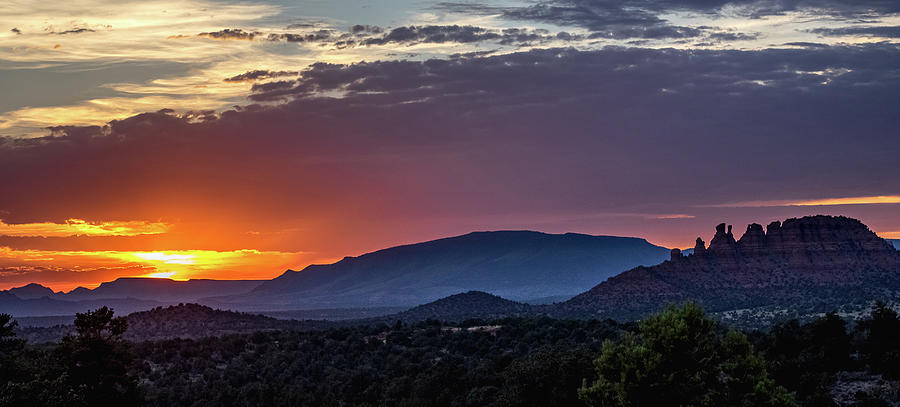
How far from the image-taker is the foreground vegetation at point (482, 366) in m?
42.5

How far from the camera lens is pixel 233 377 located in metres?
79.1

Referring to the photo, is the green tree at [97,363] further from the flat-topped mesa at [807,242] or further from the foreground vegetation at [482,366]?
the flat-topped mesa at [807,242]

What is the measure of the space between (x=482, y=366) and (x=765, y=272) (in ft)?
352

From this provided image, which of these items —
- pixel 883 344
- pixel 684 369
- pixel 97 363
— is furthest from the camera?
pixel 883 344

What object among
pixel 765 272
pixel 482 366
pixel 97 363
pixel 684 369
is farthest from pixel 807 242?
pixel 97 363

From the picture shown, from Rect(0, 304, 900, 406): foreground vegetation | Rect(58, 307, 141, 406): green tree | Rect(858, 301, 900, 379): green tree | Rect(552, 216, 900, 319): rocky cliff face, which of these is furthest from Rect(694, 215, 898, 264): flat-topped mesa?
Rect(58, 307, 141, 406): green tree

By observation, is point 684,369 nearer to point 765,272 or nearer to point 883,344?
point 883,344

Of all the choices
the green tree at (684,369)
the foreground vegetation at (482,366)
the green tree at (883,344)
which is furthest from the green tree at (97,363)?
the green tree at (883,344)

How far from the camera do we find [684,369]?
4262 centimetres

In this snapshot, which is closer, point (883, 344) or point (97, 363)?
point (97, 363)

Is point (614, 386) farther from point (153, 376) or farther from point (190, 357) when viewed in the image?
point (190, 357)

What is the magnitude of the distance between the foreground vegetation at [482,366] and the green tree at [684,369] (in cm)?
6

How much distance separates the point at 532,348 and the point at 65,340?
40409 mm

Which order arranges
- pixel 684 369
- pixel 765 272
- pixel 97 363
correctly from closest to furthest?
pixel 684 369, pixel 97 363, pixel 765 272
